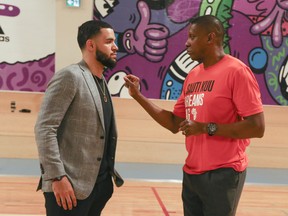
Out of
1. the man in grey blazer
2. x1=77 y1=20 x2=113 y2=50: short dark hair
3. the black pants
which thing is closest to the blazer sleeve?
the man in grey blazer

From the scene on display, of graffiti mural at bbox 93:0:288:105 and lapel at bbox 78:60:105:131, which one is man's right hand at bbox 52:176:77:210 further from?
graffiti mural at bbox 93:0:288:105

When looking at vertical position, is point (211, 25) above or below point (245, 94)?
above

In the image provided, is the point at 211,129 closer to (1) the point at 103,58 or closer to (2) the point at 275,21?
(1) the point at 103,58

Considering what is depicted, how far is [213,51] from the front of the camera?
209 cm

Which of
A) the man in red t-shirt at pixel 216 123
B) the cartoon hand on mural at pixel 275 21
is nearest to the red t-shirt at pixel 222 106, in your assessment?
the man in red t-shirt at pixel 216 123

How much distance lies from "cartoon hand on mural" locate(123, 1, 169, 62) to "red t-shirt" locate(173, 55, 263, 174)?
3.42 meters

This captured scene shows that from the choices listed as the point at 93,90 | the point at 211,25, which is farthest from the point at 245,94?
the point at 93,90

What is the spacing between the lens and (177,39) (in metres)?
5.50

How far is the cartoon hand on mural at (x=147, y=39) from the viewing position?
5414 mm

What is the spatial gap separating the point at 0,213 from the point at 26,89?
7.84 ft

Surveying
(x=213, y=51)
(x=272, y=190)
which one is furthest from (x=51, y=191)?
(x=272, y=190)

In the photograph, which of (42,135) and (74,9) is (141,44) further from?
(42,135)

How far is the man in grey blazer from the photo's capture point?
1.81 meters

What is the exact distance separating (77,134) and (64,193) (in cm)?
31
